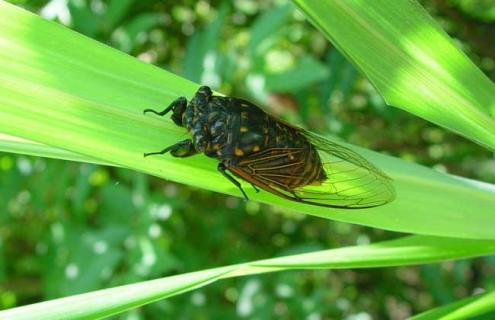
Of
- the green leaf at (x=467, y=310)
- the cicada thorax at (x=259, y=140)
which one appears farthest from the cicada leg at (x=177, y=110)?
the green leaf at (x=467, y=310)

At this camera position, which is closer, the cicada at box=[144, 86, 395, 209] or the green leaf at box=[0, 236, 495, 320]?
the green leaf at box=[0, 236, 495, 320]

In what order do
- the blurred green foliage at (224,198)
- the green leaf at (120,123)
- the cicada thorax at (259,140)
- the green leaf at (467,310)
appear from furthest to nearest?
the blurred green foliage at (224,198), the cicada thorax at (259,140), the green leaf at (467,310), the green leaf at (120,123)

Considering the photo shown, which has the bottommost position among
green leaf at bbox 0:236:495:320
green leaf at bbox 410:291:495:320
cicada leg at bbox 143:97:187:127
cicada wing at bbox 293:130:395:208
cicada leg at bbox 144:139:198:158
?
green leaf at bbox 410:291:495:320

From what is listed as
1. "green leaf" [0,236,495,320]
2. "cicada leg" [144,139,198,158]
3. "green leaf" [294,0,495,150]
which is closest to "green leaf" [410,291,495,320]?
"green leaf" [0,236,495,320]

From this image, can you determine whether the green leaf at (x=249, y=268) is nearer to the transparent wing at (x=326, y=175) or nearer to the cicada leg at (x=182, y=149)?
the transparent wing at (x=326, y=175)

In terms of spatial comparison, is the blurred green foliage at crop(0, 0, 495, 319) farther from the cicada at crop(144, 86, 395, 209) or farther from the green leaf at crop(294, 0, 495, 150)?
the green leaf at crop(294, 0, 495, 150)

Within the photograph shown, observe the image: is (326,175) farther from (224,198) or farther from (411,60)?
(224,198)

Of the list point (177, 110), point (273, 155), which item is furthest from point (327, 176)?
point (177, 110)
